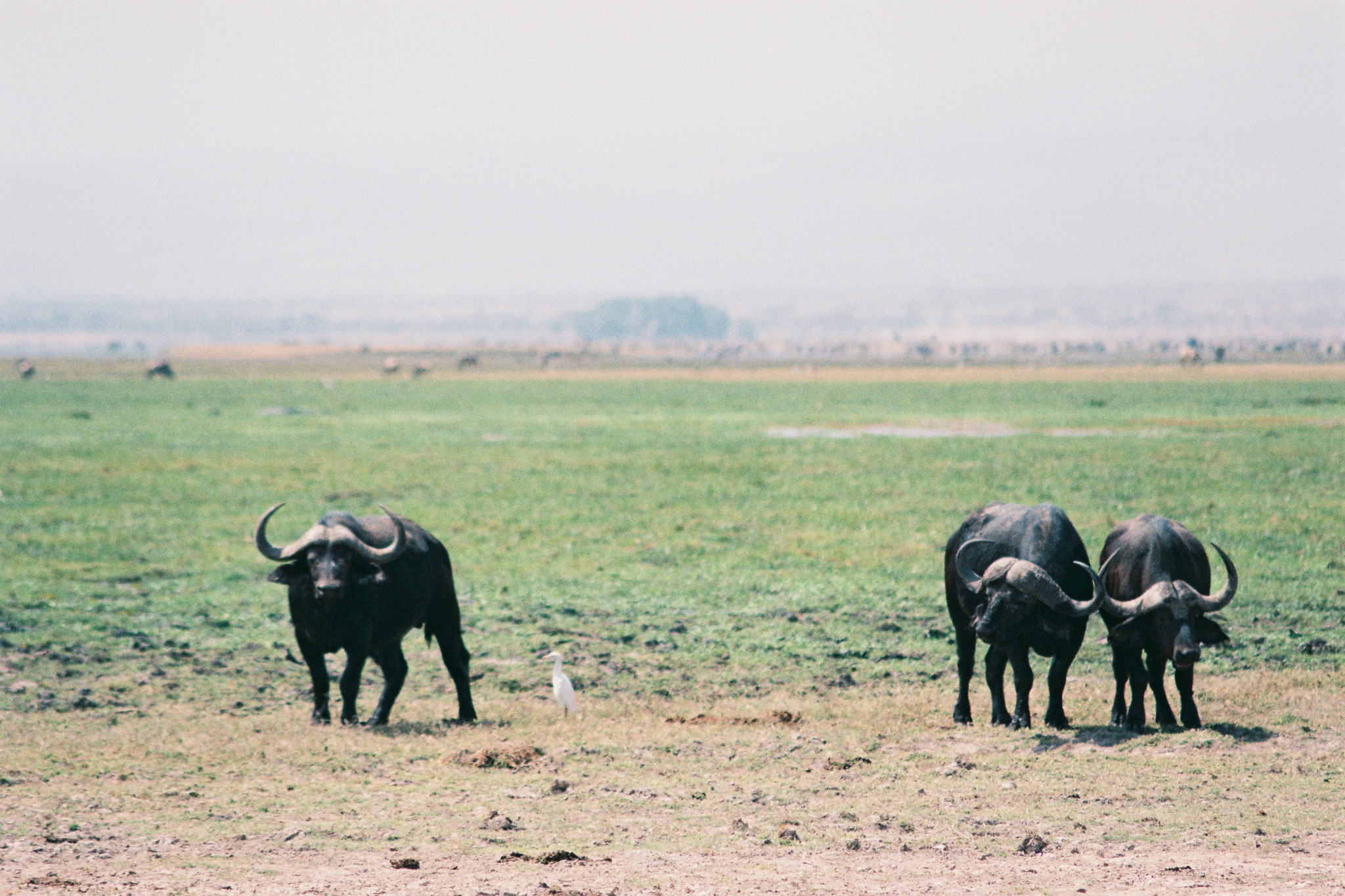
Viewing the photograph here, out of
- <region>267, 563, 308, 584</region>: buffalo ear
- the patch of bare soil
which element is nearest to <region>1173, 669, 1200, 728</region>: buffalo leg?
the patch of bare soil

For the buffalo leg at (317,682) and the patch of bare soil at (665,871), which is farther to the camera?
the buffalo leg at (317,682)

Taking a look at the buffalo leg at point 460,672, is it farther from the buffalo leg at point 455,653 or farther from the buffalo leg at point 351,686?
the buffalo leg at point 351,686

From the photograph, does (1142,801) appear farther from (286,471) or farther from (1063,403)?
(1063,403)

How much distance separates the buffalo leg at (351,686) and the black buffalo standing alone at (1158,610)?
648 centimetres

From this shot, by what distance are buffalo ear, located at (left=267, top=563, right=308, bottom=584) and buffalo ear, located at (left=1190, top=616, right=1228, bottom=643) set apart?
25.1 feet

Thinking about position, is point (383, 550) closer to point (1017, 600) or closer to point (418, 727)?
point (418, 727)

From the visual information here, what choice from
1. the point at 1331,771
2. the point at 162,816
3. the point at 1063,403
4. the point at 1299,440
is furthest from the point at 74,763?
the point at 1063,403

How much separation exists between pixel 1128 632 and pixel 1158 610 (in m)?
0.30

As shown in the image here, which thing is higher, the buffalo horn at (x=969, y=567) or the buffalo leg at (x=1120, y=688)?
the buffalo horn at (x=969, y=567)

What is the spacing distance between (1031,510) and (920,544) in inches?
377

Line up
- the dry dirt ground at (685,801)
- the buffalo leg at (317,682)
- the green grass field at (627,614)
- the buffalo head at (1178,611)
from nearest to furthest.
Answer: the dry dirt ground at (685,801), the green grass field at (627,614), the buffalo head at (1178,611), the buffalo leg at (317,682)

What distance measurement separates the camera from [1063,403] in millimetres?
61125

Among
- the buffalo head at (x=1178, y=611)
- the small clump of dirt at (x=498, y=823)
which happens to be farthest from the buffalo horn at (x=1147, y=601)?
the small clump of dirt at (x=498, y=823)

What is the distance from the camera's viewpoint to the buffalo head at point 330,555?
38.7 feet
